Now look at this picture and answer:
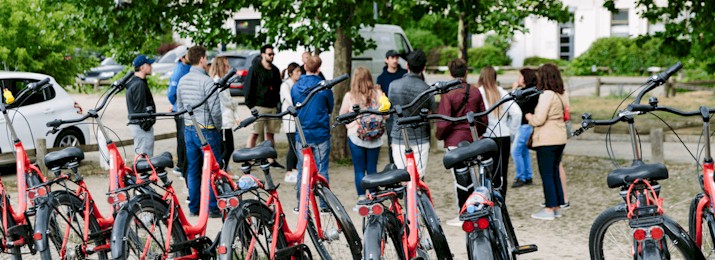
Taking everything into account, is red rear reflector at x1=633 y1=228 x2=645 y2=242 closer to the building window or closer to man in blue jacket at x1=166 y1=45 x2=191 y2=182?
man in blue jacket at x1=166 y1=45 x2=191 y2=182

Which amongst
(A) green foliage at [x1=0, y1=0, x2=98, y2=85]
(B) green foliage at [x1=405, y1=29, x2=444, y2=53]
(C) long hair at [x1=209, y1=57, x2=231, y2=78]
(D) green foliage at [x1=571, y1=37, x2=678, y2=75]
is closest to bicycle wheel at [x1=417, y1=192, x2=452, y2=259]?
(C) long hair at [x1=209, y1=57, x2=231, y2=78]

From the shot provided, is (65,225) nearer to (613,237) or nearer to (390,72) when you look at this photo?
(613,237)

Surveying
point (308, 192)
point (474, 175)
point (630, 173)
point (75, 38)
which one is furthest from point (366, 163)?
point (75, 38)

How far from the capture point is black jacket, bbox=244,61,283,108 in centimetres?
1461

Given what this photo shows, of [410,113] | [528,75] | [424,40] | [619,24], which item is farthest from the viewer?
[424,40]

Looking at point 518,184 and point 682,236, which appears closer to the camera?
point 682,236

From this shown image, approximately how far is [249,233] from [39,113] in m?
8.69

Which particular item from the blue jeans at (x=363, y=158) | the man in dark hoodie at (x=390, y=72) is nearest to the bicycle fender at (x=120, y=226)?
the blue jeans at (x=363, y=158)

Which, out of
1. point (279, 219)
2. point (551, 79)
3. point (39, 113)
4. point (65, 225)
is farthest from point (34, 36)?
point (279, 219)

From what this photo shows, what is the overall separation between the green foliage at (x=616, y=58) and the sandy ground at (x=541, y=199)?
25.3m

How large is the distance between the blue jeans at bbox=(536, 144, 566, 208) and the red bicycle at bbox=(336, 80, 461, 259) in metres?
3.72

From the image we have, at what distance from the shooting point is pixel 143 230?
687 cm

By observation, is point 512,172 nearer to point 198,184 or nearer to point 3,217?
point 198,184

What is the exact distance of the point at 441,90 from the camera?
6.59 metres
